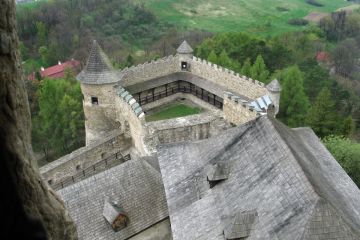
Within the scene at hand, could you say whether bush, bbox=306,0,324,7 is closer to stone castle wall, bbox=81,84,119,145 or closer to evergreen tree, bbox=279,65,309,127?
evergreen tree, bbox=279,65,309,127

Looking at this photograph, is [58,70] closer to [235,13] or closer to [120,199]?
[120,199]

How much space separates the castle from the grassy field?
61607 millimetres

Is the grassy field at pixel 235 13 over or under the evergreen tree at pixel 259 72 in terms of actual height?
under

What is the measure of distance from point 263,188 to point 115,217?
22.3ft

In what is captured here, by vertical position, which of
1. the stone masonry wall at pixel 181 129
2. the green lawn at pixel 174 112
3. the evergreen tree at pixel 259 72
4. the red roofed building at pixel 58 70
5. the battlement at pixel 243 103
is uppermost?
the battlement at pixel 243 103

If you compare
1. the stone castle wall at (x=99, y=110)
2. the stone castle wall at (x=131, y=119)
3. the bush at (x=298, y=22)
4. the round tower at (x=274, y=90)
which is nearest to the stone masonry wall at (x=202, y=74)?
the round tower at (x=274, y=90)

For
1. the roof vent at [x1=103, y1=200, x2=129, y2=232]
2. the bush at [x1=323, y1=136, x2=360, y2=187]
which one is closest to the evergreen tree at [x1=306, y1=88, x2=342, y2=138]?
the bush at [x1=323, y1=136, x2=360, y2=187]

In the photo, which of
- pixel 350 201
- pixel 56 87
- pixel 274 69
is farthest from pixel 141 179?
pixel 274 69

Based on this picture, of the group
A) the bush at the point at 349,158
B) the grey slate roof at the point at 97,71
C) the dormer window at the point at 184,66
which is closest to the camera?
the grey slate roof at the point at 97,71

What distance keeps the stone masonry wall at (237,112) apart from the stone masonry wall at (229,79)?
3.24 m

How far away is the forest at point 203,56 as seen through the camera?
35.0 m

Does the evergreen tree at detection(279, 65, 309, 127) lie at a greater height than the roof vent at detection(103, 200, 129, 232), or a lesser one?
lesser

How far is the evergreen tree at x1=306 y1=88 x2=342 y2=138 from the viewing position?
3212 cm

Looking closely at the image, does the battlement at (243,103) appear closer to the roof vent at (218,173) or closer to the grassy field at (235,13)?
the roof vent at (218,173)
